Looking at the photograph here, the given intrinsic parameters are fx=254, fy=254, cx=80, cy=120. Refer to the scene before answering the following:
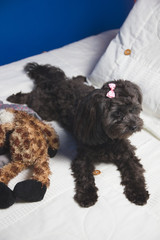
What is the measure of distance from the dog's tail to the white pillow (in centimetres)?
30

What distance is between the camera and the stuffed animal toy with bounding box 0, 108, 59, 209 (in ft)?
4.15

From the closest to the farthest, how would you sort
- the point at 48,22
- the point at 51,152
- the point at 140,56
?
the point at 51,152 → the point at 140,56 → the point at 48,22

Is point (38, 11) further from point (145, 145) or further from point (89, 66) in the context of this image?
point (145, 145)

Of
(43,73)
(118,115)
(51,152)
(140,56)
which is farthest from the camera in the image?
(43,73)

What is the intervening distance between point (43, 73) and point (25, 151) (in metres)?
0.89

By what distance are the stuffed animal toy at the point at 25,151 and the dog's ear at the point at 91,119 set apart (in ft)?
0.77

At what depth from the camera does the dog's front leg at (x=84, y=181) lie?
4.21 ft

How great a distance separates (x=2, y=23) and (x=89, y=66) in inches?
35.7

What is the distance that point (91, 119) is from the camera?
133cm

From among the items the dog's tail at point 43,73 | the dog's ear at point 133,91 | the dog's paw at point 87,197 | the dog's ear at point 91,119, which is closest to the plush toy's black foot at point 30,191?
the dog's paw at point 87,197

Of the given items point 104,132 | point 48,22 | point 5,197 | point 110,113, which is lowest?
point 5,197

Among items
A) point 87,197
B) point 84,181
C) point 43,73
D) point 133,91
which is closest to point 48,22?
point 43,73

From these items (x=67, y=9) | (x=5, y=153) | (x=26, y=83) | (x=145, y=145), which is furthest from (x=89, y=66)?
(x=5, y=153)

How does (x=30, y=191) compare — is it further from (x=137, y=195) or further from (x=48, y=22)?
(x=48, y=22)
